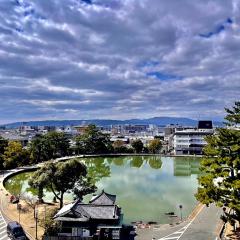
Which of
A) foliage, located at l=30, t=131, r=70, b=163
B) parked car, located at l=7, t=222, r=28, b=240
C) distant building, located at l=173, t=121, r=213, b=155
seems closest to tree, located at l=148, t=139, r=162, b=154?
distant building, located at l=173, t=121, r=213, b=155

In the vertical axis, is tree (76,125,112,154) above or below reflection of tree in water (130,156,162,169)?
above

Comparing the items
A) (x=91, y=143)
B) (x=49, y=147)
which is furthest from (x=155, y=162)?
(x=49, y=147)

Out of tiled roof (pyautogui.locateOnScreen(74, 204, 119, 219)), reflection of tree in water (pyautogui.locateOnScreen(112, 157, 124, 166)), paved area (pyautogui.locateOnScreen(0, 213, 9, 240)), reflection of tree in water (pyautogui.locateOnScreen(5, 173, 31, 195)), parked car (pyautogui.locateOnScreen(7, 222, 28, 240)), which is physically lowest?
reflection of tree in water (pyautogui.locateOnScreen(5, 173, 31, 195))

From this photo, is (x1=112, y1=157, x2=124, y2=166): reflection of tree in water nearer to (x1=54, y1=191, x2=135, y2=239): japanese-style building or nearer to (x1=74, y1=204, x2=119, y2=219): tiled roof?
(x1=74, y1=204, x2=119, y2=219): tiled roof

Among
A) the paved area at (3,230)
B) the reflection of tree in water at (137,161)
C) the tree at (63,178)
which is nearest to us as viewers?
the paved area at (3,230)

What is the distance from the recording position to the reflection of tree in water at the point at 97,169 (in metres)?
51.2

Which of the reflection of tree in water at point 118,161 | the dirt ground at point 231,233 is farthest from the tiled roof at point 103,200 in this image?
the reflection of tree in water at point 118,161

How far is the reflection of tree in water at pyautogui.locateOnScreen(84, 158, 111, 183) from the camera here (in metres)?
51.2

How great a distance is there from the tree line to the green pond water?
5765 mm

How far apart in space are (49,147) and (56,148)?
12.6 feet

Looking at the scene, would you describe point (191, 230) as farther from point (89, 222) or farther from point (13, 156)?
point (13, 156)

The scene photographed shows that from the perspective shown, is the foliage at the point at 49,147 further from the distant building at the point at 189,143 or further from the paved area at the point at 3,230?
the paved area at the point at 3,230

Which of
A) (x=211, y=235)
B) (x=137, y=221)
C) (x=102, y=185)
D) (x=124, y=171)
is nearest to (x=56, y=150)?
(x=124, y=171)

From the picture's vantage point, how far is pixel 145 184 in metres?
44.1
